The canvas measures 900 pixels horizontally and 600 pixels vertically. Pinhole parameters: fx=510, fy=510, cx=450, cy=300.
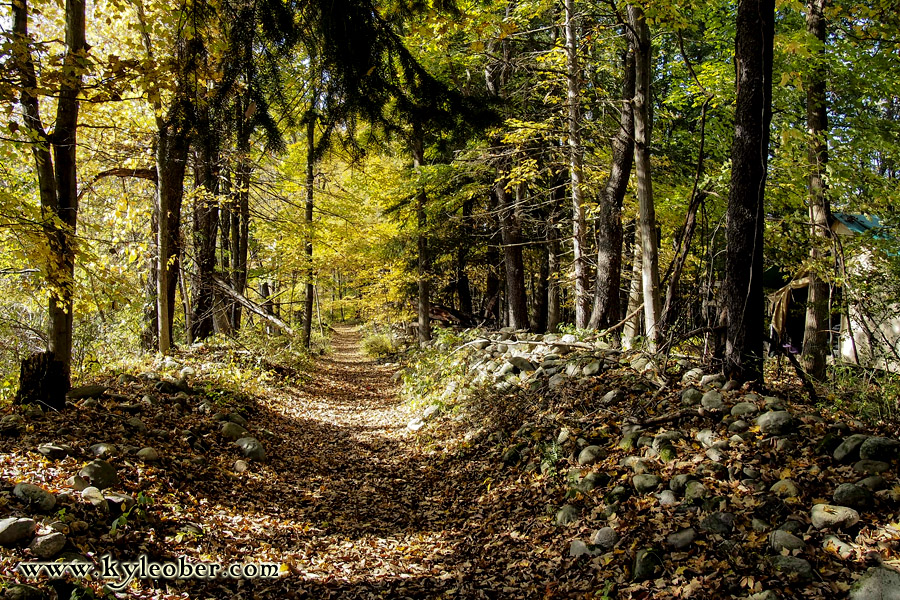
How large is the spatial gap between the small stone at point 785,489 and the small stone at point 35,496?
5027mm

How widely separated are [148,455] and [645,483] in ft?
14.6

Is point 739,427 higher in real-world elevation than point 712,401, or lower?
lower

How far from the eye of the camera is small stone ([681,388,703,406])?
5.03 m

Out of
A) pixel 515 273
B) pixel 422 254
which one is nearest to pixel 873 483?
pixel 515 273

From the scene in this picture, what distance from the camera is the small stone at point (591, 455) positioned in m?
4.93

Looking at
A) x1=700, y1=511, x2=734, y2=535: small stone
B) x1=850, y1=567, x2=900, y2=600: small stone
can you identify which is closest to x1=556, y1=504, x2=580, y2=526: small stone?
x1=700, y1=511, x2=734, y2=535: small stone

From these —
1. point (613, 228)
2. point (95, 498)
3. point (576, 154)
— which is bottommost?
point (95, 498)

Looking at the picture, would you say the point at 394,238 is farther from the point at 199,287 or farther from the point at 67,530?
the point at 67,530

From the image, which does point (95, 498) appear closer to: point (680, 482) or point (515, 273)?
point (680, 482)

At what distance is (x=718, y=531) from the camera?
11.4 ft

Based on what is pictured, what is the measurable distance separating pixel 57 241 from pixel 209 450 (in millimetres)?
2742

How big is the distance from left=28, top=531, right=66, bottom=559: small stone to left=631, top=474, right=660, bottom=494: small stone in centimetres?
409

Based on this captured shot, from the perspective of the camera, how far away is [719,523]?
352 centimetres

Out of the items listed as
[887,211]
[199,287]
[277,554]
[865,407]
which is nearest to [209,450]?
[277,554]
